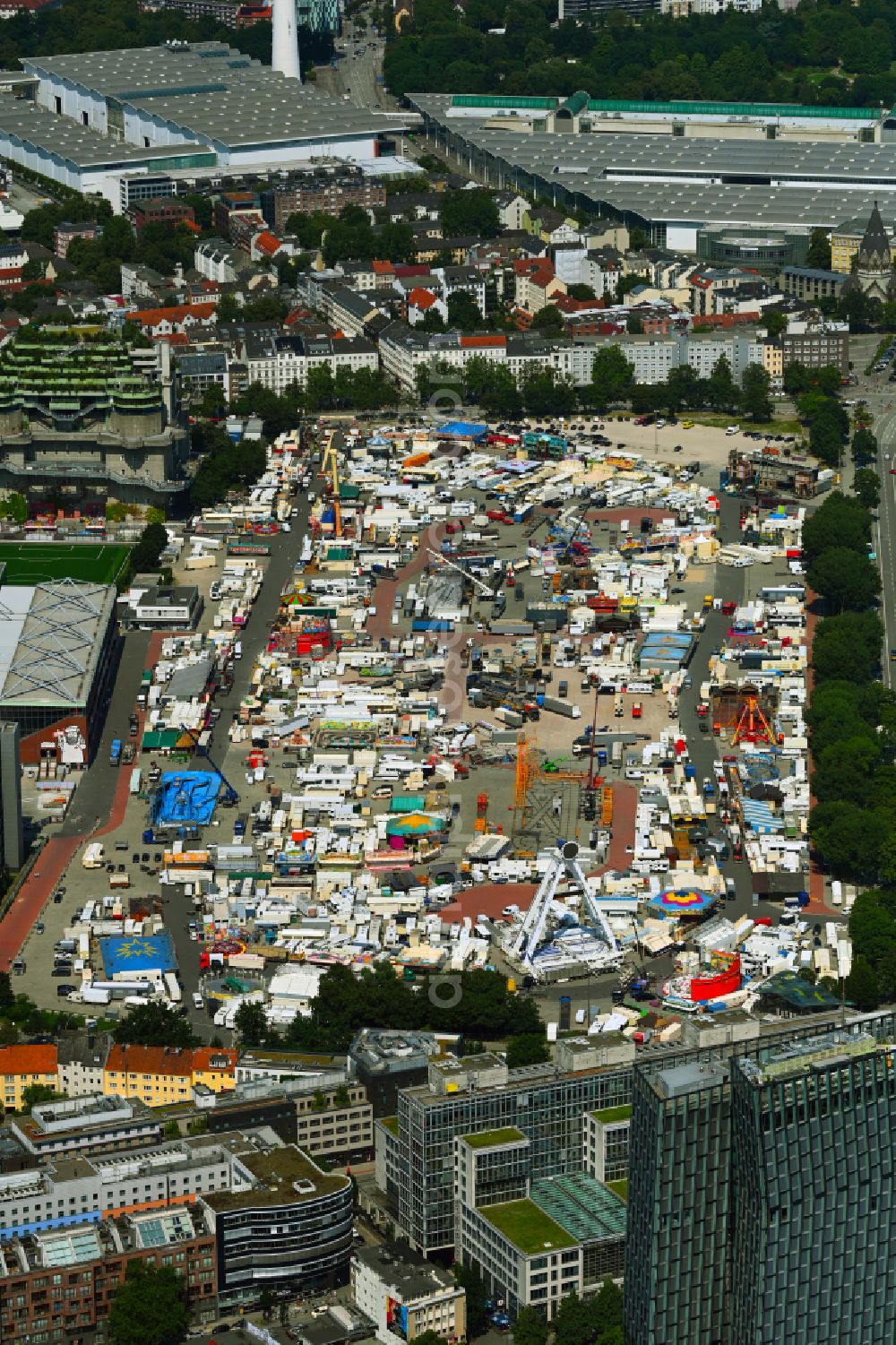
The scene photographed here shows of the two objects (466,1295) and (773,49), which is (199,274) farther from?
(466,1295)

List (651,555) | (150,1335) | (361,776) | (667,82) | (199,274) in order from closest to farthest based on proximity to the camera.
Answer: (150,1335) < (361,776) < (651,555) < (199,274) < (667,82)

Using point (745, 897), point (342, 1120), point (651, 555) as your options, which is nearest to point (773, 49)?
point (651, 555)

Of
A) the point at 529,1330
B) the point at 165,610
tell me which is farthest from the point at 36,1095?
the point at 165,610

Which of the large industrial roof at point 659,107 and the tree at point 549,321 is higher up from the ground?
the large industrial roof at point 659,107

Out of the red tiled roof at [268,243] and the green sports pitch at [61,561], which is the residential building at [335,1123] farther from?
the red tiled roof at [268,243]

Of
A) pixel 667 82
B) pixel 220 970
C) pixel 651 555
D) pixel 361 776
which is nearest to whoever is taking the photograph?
pixel 220 970

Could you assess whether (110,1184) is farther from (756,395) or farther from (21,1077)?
(756,395)

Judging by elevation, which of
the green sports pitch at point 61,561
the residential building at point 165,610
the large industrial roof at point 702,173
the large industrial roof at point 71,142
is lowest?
the residential building at point 165,610

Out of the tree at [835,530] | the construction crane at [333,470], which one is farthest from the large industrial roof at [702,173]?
the tree at [835,530]
